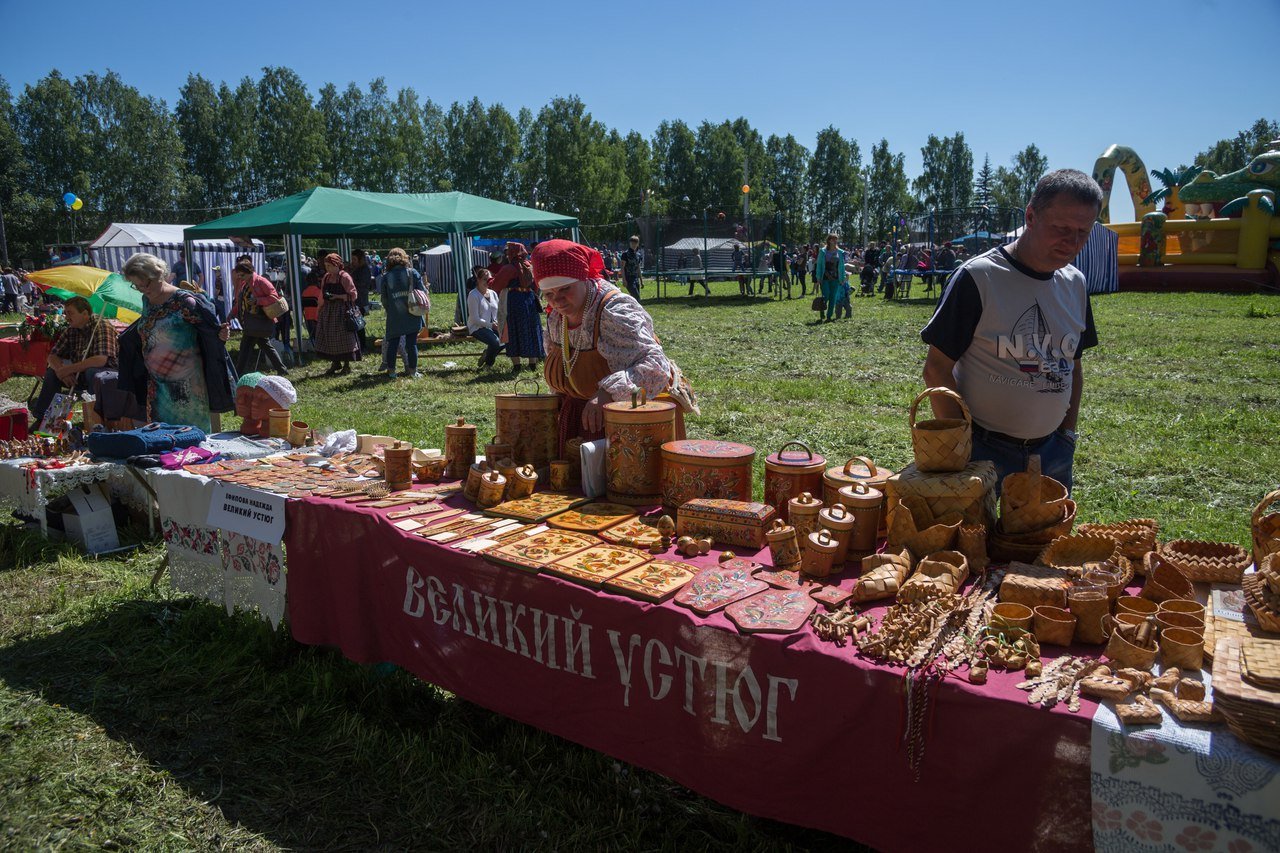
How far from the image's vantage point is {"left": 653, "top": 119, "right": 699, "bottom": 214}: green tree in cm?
6438

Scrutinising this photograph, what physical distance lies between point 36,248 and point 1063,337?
59878 mm

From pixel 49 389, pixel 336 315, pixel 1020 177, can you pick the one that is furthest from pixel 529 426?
pixel 1020 177

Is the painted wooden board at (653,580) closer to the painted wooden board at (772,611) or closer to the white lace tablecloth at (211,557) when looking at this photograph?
the painted wooden board at (772,611)

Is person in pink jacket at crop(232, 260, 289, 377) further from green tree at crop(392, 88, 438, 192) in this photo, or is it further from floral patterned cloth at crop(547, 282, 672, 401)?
green tree at crop(392, 88, 438, 192)

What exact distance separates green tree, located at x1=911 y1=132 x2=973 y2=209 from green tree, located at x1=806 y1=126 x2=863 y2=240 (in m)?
7.91

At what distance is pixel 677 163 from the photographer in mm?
64938

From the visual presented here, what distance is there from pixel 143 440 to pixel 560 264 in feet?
7.99

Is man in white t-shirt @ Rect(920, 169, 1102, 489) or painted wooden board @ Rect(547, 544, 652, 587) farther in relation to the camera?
man in white t-shirt @ Rect(920, 169, 1102, 489)

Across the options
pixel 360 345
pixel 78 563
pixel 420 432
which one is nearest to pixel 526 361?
pixel 360 345

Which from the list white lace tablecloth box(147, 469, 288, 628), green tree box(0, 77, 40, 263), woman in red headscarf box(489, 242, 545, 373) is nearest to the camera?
white lace tablecloth box(147, 469, 288, 628)

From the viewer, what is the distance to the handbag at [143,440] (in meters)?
3.94

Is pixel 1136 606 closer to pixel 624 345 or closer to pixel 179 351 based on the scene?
pixel 624 345

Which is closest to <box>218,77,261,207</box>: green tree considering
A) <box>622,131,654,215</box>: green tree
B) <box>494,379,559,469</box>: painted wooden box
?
<box>622,131,654,215</box>: green tree

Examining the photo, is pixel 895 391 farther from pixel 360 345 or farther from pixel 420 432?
pixel 360 345
